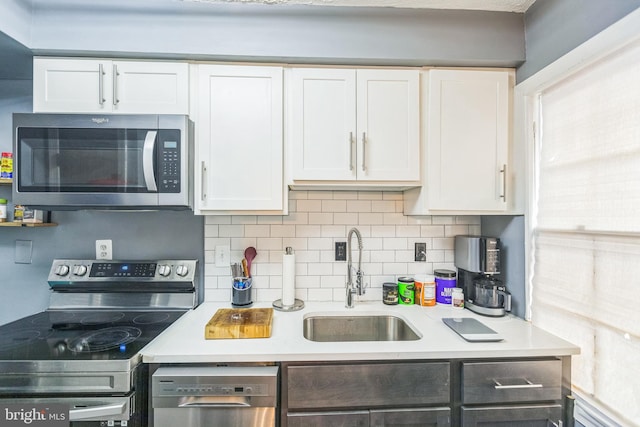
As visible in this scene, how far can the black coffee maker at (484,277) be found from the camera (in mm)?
1580

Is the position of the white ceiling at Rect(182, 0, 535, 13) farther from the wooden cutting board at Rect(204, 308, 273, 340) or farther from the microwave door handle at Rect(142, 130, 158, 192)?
the wooden cutting board at Rect(204, 308, 273, 340)

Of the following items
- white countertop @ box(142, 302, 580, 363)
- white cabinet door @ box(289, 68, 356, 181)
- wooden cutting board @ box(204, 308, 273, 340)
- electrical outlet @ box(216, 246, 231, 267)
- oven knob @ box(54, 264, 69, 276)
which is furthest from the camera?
electrical outlet @ box(216, 246, 231, 267)

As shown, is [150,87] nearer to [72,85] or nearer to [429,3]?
[72,85]

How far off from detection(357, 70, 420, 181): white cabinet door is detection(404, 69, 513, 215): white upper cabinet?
75 mm

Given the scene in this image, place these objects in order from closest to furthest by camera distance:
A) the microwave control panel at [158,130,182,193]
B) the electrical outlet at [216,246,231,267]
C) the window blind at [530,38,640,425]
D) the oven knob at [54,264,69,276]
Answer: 1. the window blind at [530,38,640,425]
2. the microwave control panel at [158,130,182,193]
3. the oven knob at [54,264,69,276]
4. the electrical outlet at [216,246,231,267]

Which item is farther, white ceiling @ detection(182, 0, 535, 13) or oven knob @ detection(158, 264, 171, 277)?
oven knob @ detection(158, 264, 171, 277)

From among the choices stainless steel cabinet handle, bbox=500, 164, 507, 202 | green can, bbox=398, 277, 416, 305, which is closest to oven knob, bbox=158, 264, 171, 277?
green can, bbox=398, 277, 416, 305

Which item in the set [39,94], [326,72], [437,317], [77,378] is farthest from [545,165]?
[39,94]

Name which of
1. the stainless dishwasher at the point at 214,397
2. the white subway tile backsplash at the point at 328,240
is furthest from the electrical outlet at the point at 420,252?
the stainless dishwasher at the point at 214,397

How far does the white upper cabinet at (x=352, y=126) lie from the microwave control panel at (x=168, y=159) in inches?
21.1

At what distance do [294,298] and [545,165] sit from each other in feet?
4.81

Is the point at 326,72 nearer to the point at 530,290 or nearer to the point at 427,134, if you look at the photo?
the point at 427,134

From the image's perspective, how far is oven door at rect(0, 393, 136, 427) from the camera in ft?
3.47

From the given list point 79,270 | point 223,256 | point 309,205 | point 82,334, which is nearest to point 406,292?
point 309,205
